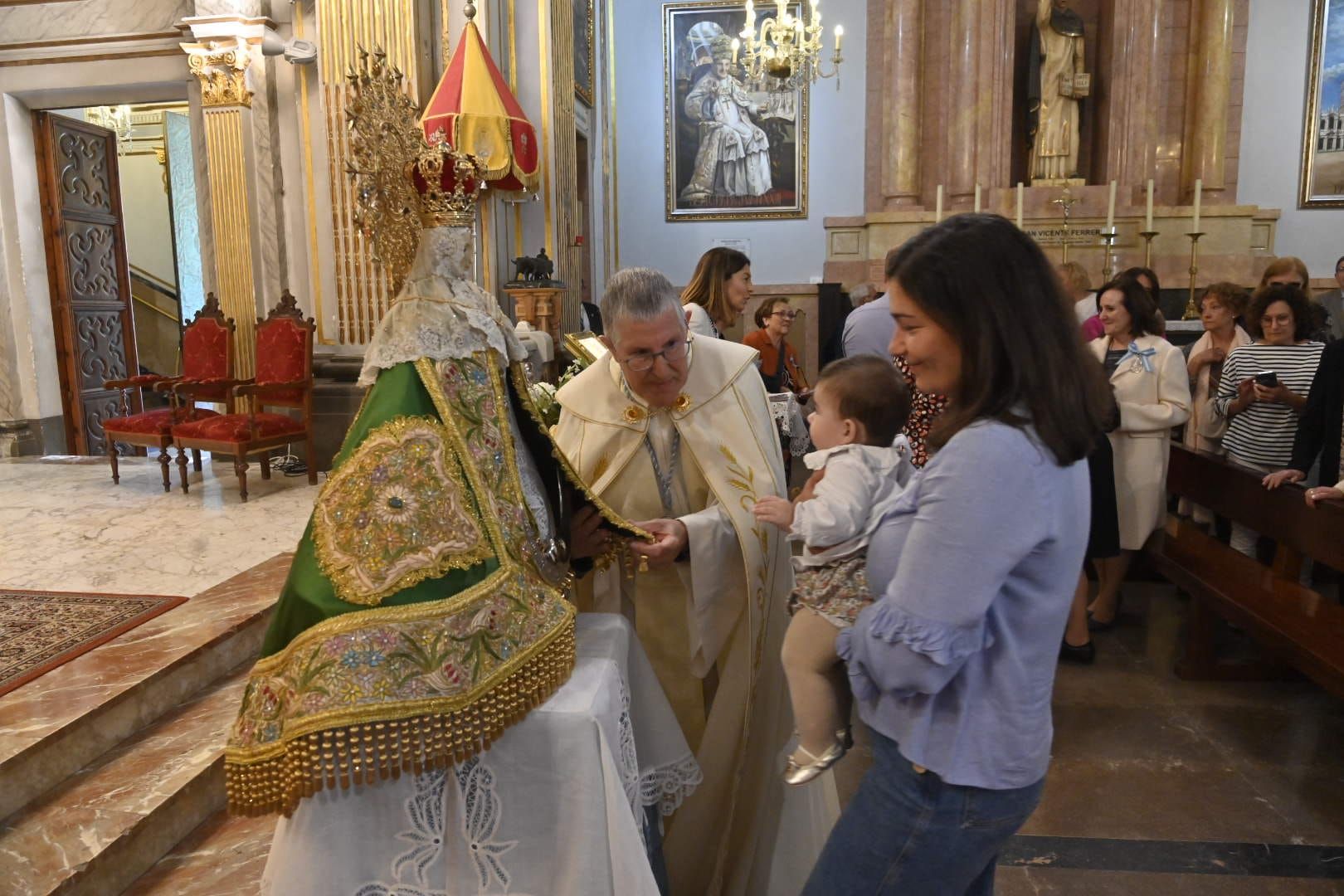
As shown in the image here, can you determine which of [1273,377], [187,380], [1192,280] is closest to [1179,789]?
[1273,377]

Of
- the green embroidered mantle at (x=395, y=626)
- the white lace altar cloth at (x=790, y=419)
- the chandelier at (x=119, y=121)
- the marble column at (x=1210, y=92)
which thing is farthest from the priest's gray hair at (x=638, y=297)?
the chandelier at (x=119, y=121)

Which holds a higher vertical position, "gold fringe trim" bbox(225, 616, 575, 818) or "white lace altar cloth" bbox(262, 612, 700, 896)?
"gold fringe trim" bbox(225, 616, 575, 818)

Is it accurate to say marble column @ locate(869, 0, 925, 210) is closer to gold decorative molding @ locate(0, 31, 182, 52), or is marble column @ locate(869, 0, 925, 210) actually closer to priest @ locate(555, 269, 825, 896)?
gold decorative molding @ locate(0, 31, 182, 52)

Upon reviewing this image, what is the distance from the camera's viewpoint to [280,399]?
661 centimetres

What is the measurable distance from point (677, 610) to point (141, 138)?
12.4 meters

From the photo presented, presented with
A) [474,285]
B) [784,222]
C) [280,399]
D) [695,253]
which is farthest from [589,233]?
[474,285]

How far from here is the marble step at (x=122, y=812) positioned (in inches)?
92.4

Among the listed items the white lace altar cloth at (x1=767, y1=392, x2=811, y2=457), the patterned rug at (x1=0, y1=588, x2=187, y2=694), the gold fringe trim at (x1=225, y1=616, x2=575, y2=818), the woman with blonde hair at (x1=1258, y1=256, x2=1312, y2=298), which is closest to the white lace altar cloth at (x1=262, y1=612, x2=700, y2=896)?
the gold fringe trim at (x1=225, y1=616, x2=575, y2=818)

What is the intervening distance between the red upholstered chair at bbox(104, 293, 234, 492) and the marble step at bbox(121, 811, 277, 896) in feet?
13.1

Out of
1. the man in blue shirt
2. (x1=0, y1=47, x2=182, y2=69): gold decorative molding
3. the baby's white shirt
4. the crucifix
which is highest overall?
(x1=0, y1=47, x2=182, y2=69): gold decorative molding

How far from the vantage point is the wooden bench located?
3324 millimetres

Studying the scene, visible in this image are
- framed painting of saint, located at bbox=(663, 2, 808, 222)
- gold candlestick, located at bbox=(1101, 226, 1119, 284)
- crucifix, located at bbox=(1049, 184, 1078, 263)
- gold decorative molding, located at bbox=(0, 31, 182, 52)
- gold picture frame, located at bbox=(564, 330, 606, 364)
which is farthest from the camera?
framed painting of saint, located at bbox=(663, 2, 808, 222)

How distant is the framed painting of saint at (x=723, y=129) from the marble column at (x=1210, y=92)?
4065 millimetres

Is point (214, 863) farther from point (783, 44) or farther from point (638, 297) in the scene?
point (783, 44)
